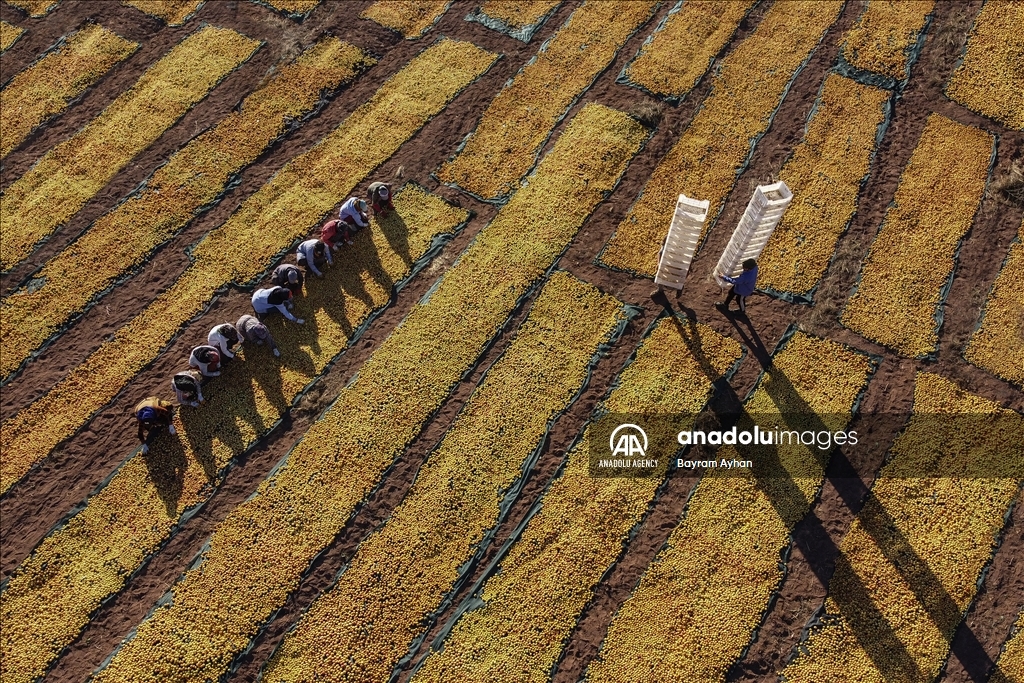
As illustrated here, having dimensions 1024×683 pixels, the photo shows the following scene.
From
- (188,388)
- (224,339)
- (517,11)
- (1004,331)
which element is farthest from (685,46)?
(188,388)

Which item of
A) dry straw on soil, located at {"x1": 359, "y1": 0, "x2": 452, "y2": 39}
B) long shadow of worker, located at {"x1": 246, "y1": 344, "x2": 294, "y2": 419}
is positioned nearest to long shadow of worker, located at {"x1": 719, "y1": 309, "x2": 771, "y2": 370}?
long shadow of worker, located at {"x1": 246, "y1": 344, "x2": 294, "y2": 419}

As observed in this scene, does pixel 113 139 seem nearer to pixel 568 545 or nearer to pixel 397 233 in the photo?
pixel 397 233

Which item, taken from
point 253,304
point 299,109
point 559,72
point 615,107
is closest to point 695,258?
point 615,107

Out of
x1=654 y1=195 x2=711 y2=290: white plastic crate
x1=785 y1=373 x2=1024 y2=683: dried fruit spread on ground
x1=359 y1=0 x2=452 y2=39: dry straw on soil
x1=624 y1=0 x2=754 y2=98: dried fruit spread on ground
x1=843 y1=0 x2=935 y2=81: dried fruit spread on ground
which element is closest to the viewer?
x1=785 y1=373 x2=1024 y2=683: dried fruit spread on ground

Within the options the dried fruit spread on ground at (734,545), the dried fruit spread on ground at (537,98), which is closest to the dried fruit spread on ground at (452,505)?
the dried fruit spread on ground at (734,545)

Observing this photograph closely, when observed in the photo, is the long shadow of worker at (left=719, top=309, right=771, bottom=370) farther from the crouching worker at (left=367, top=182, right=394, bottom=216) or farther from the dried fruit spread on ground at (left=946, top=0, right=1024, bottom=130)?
the dried fruit spread on ground at (left=946, top=0, right=1024, bottom=130)

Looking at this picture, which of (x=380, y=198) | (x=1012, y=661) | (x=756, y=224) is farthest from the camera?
(x=380, y=198)
